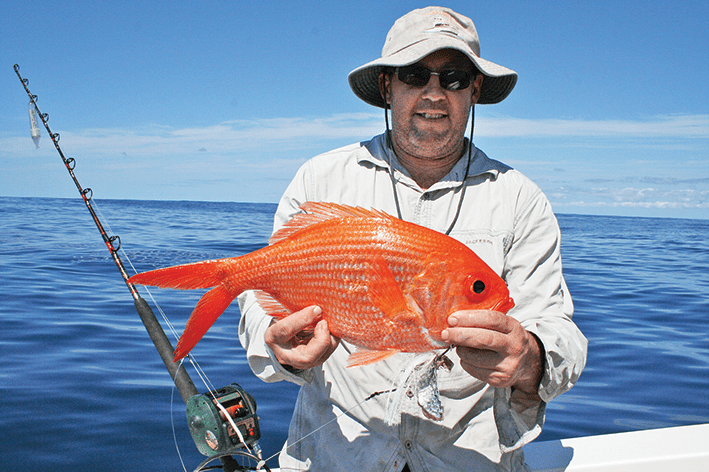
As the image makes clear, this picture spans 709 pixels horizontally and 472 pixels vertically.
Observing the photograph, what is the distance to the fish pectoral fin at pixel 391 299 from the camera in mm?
1868

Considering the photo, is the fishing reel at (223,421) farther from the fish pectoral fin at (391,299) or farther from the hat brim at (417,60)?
the hat brim at (417,60)

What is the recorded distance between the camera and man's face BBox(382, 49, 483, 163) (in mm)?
2797

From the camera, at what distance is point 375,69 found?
3.17 m

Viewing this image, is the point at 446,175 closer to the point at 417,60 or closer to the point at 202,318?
the point at 417,60

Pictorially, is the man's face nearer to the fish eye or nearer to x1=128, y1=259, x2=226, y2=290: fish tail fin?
the fish eye

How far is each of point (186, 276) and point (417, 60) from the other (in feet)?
5.64

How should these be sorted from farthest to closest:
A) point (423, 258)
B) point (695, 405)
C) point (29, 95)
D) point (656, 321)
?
point (656, 321)
point (695, 405)
point (29, 95)
point (423, 258)

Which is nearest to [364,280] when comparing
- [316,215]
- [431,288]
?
[431,288]

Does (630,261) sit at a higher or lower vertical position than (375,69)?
lower

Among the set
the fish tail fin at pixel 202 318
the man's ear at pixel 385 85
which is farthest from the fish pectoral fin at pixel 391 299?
the man's ear at pixel 385 85

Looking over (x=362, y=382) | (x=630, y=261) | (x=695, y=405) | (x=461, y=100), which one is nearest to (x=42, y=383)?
(x=362, y=382)

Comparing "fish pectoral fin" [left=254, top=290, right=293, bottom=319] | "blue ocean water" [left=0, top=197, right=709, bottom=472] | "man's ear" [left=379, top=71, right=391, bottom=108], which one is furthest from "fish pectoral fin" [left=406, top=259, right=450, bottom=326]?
"blue ocean water" [left=0, top=197, right=709, bottom=472]

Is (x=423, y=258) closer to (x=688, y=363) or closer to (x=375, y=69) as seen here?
(x=375, y=69)

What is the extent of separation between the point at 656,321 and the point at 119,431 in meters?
10.2
